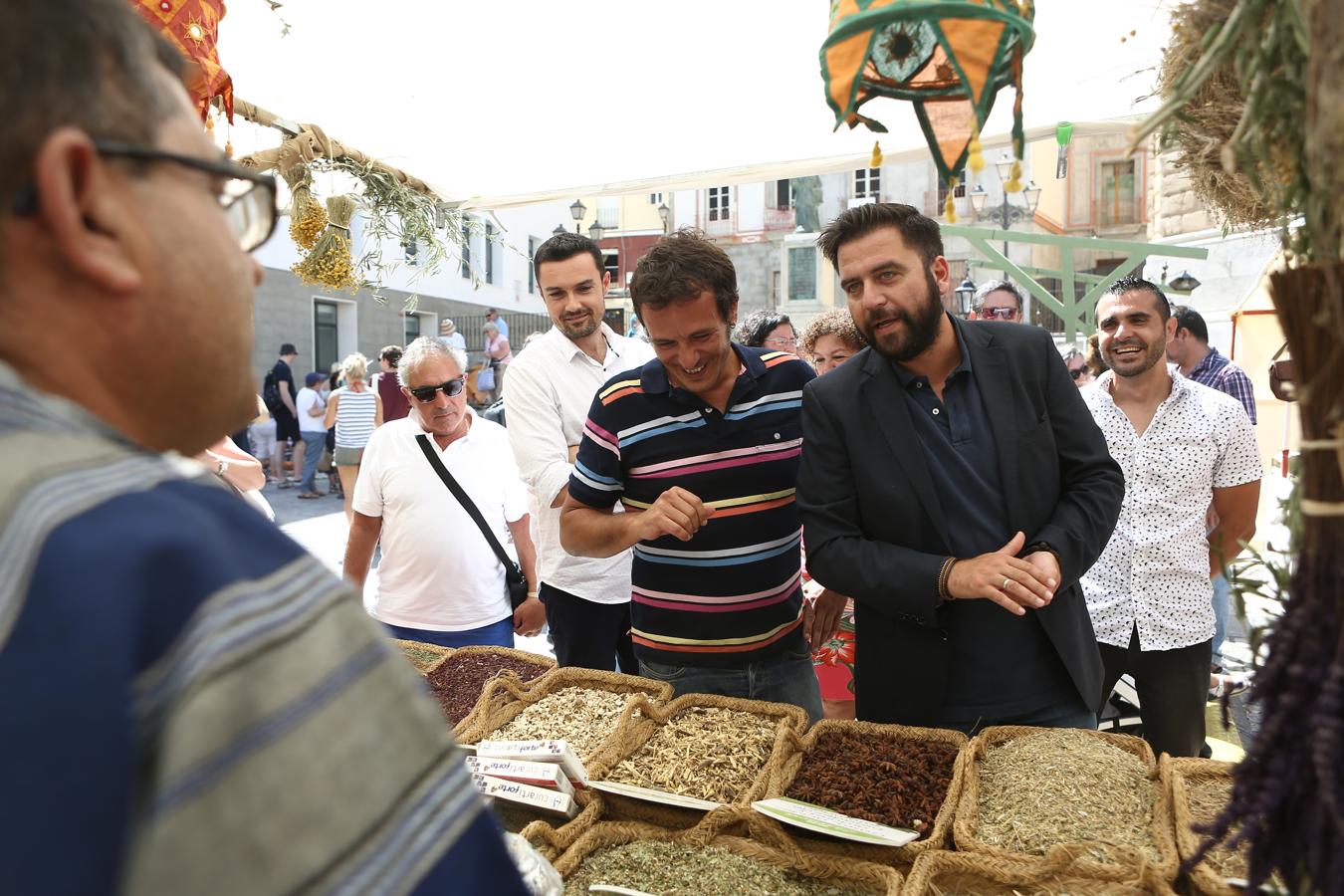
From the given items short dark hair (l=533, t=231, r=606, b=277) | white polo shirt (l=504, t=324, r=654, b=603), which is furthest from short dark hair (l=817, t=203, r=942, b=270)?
short dark hair (l=533, t=231, r=606, b=277)

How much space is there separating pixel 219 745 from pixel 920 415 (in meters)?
2.11

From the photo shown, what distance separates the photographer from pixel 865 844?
1856mm

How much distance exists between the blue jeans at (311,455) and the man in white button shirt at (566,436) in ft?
29.2

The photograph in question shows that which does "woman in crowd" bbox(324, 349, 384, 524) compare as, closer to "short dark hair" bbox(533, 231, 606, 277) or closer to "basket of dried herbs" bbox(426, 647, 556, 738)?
"short dark hair" bbox(533, 231, 606, 277)

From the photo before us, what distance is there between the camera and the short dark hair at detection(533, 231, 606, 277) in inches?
144

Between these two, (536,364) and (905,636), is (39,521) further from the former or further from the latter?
(536,364)

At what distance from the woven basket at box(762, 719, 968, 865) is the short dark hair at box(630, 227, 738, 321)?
1.18 meters

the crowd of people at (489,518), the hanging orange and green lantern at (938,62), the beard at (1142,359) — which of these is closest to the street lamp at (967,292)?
the crowd of people at (489,518)

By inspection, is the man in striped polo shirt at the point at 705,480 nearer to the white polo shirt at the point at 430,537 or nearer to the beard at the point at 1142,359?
the white polo shirt at the point at 430,537

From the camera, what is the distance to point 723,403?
2672mm

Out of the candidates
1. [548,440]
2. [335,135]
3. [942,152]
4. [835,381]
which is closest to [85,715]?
[942,152]

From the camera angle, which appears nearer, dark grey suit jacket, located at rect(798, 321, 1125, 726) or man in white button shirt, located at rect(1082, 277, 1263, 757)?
dark grey suit jacket, located at rect(798, 321, 1125, 726)

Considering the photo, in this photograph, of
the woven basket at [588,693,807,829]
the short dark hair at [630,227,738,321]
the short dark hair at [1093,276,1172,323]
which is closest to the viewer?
the woven basket at [588,693,807,829]

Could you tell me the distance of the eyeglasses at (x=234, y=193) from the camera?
0.60 metres
